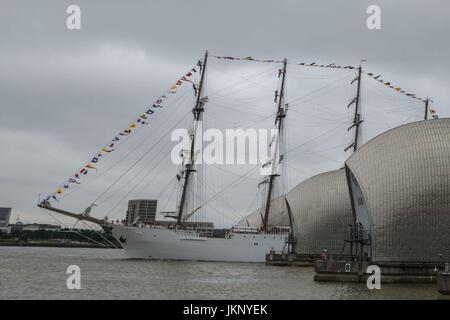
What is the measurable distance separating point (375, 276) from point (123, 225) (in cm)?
4403

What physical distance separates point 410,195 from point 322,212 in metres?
26.8

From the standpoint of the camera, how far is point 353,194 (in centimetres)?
4834

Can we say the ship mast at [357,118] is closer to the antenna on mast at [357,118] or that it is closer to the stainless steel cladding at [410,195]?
the antenna on mast at [357,118]

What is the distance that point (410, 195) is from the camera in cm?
4144

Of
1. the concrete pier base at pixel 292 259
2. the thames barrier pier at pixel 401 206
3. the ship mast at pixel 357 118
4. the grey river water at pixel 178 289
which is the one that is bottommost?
the grey river water at pixel 178 289

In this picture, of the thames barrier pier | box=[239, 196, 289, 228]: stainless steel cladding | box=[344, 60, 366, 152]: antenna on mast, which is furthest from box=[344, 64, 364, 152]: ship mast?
the thames barrier pier

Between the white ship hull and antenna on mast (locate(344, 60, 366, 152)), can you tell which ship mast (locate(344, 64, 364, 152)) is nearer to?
antenna on mast (locate(344, 60, 366, 152))

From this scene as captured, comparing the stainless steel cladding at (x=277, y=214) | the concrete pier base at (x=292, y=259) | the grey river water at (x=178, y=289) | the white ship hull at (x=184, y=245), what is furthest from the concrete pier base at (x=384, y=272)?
the stainless steel cladding at (x=277, y=214)

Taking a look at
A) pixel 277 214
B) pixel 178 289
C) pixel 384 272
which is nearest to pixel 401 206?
pixel 384 272

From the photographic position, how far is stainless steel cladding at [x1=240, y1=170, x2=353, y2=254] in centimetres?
6525

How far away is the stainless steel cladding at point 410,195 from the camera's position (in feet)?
133

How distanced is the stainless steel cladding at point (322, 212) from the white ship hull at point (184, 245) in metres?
8.70
